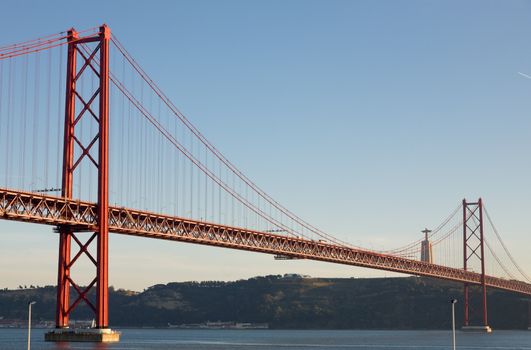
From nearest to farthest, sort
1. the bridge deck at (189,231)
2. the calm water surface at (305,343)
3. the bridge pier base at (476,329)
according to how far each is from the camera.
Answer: the bridge deck at (189,231), the calm water surface at (305,343), the bridge pier base at (476,329)

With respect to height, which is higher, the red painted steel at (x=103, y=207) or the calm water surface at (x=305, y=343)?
the red painted steel at (x=103, y=207)

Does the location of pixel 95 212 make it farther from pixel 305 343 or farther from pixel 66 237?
pixel 305 343

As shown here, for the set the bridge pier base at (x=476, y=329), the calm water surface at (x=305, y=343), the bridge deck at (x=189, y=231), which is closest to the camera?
the bridge deck at (x=189, y=231)

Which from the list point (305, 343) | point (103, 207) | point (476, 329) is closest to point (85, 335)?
point (103, 207)

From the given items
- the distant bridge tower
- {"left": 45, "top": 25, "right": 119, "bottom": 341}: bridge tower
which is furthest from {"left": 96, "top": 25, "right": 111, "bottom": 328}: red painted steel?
the distant bridge tower

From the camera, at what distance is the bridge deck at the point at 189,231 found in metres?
67.2

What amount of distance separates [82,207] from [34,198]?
3808mm

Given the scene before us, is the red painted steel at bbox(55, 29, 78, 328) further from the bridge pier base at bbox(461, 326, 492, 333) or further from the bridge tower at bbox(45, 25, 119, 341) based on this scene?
the bridge pier base at bbox(461, 326, 492, 333)

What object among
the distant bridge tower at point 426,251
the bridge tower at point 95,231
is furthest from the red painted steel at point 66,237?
the distant bridge tower at point 426,251

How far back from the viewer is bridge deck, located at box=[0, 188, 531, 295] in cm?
6725

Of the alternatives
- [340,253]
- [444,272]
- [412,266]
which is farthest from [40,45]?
[444,272]

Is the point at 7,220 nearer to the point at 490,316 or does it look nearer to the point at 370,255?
the point at 370,255

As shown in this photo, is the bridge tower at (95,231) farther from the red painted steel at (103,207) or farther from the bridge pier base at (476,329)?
the bridge pier base at (476,329)

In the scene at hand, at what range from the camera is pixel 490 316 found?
197875 millimetres
